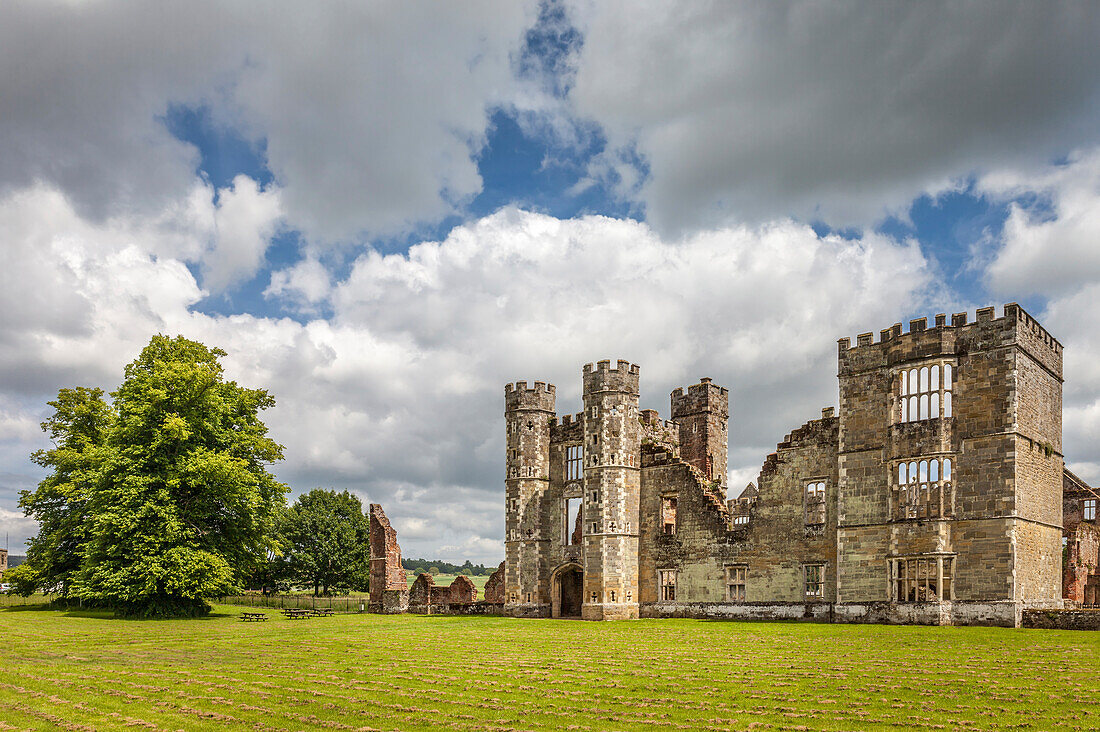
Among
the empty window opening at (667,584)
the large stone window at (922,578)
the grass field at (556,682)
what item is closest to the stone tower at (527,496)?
the empty window opening at (667,584)

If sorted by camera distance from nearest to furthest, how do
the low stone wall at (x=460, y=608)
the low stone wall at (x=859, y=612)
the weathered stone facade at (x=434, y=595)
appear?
the low stone wall at (x=859, y=612), the low stone wall at (x=460, y=608), the weathered stone facade at (x=434, y=595)

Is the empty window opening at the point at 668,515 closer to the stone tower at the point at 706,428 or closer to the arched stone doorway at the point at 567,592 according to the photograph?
the stone tower at the point at 706,428

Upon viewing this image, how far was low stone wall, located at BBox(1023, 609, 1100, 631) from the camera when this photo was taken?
3153cm

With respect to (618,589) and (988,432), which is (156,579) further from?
(988,432)

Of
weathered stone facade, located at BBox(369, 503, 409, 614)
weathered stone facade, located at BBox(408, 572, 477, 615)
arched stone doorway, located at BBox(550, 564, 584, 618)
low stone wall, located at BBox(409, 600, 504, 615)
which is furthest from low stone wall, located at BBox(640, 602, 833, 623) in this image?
weathered stone facade, located at BBox(369, 503, 409, 614)

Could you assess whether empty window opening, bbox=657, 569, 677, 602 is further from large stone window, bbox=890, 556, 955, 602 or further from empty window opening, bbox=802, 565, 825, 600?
large stone window, bbox=890, 556, 955, 602

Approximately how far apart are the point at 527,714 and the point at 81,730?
22.9ft

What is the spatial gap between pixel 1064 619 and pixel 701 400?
2420 cm

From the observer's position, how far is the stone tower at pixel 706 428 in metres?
52.5

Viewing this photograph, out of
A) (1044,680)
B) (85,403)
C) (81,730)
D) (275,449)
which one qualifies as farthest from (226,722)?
(85,403)

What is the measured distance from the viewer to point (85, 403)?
181ft

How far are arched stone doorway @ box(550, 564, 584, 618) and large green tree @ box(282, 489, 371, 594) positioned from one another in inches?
1124

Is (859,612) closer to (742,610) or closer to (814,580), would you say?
(814,580)

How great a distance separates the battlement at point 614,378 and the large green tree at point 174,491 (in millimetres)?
19044
